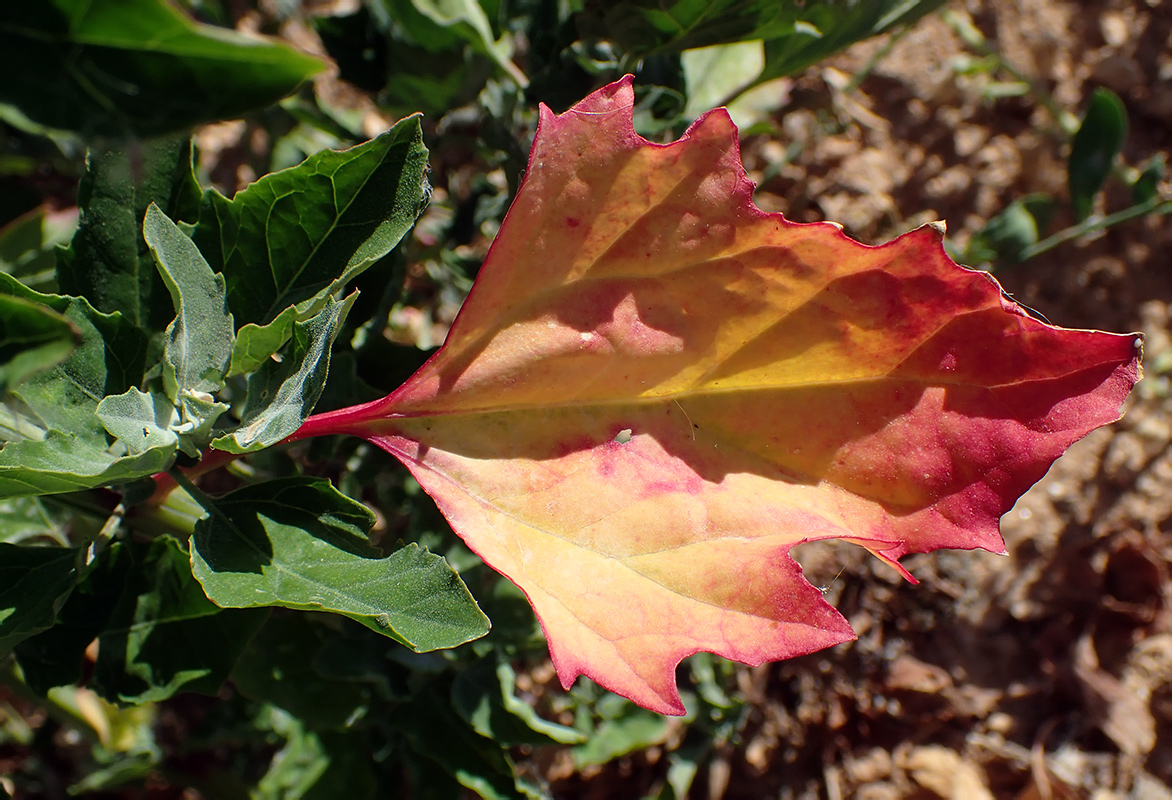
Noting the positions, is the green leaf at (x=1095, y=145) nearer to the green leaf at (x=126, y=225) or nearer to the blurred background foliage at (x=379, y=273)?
the blurred background foliage at (x=379, y=273)

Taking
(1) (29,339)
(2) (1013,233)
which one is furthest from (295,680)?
(2) (1013,233)

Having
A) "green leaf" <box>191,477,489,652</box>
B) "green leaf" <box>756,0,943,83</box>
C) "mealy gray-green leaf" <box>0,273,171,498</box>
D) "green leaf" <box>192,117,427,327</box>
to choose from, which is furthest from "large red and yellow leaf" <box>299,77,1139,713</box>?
"green leaf" <box>756,0,943,83</box>

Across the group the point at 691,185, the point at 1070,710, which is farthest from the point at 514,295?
the point at 1070,710

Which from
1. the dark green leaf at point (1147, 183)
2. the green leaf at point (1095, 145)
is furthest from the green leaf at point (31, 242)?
the dark green leaf at point (1147, 183)

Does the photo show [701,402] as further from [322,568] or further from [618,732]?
[618,732]

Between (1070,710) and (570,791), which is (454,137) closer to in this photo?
(570,791)

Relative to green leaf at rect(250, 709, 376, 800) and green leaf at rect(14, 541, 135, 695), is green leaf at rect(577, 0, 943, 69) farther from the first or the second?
green leaf at rect(250, 709, 376, 800)
